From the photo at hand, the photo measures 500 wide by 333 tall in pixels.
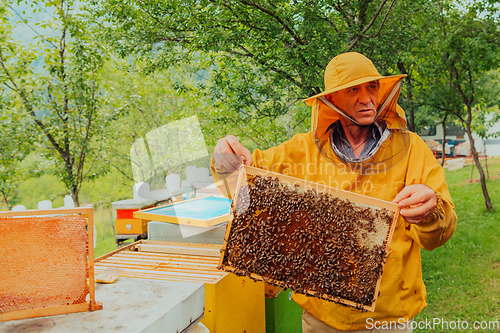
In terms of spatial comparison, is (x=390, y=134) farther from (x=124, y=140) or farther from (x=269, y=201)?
(x=124, y=140)

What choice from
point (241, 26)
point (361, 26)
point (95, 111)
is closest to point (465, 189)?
point (361, 26)

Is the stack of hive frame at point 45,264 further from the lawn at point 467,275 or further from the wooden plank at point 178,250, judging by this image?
the lawn at point 467,275

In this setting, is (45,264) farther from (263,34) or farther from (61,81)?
(61,81)

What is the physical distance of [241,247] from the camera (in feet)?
5.74

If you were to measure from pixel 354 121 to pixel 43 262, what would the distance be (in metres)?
1.72

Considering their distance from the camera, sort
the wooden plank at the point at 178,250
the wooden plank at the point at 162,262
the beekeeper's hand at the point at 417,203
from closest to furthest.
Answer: the beekeeper's hand at the point at 417,203
the wooden plank at the point at 162,262
the wooden plank at the point at 178,250

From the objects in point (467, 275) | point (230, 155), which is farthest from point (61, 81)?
point (467, 275)

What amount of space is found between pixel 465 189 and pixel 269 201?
1630 centimetres

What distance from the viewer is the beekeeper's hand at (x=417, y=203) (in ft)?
5.07

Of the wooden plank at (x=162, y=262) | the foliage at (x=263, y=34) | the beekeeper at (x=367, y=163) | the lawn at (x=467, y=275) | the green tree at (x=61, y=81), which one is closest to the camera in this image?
the beekeeper at (x=367, y=163)

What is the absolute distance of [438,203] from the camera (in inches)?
62.4

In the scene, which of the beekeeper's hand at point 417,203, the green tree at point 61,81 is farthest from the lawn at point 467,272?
the beekeeper's hand at point 417,203

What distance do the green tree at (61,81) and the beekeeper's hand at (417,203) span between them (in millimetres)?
5483

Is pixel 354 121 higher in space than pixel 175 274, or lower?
higher
